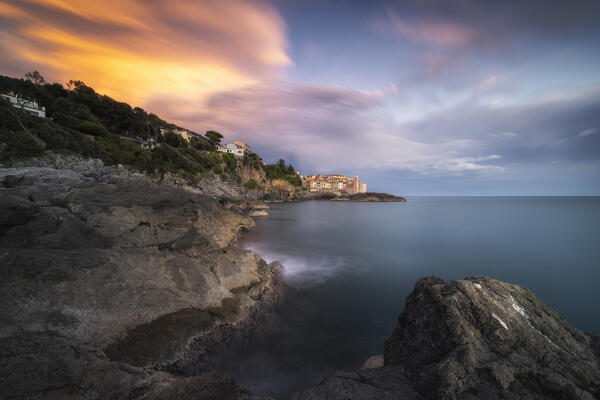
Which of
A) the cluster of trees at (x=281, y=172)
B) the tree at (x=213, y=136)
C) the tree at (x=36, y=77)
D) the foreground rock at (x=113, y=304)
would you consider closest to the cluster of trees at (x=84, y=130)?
the tree at (x=36, y=77)

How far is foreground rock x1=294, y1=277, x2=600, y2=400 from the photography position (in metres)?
2.47

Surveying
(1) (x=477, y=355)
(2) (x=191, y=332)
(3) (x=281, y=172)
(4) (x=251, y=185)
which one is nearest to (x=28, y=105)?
(4) (x=251, y=185)

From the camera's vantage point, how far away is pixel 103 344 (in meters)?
3.60

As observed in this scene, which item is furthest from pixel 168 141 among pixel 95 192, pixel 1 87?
pixel 95 192

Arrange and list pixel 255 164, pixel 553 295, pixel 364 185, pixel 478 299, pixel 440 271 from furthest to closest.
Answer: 1. pixel 364 185
2. pixel 255 164
3. pixel 440 271
4. pixel 553 295
5. pixel 478 299

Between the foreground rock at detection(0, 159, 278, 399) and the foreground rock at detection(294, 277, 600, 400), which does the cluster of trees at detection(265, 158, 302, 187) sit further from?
the foreground rock at detection(294, 277, 600, 400)

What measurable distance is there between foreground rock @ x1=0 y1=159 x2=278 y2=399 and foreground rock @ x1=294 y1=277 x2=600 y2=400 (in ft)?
6.56

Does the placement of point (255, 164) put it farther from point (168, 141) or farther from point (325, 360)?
point (325, 360)

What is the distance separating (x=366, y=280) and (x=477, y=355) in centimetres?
858

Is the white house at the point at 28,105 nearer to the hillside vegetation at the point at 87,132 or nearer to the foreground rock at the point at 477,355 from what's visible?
the hillside vegetation at the point at 87,132

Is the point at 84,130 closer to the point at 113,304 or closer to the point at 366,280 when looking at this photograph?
the point at 113,304

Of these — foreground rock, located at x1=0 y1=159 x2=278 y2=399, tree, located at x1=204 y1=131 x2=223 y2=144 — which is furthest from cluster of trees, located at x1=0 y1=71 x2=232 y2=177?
tree, located at x1=204 y1=131 x2=223 y2=144

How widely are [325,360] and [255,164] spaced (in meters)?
68.0

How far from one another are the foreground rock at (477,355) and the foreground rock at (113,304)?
2.00 m
